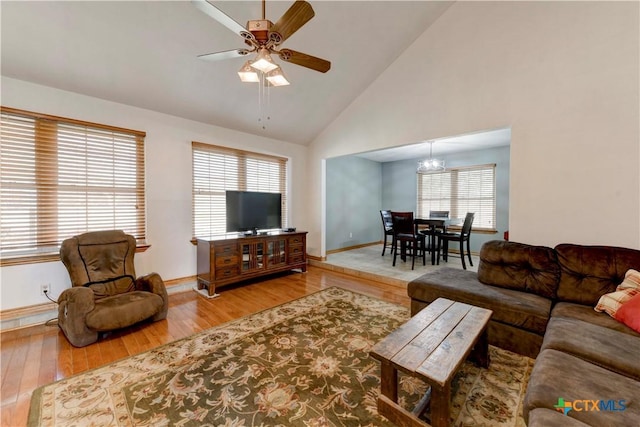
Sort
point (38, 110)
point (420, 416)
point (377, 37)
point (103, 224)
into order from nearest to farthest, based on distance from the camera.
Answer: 1. point (420, 416)
2. point (38, 110)
3. point (103, 224)
4. point (377, 37)

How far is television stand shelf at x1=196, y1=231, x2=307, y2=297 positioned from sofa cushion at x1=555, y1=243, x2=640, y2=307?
3.42m

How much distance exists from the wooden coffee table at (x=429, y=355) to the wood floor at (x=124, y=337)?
5.00ft

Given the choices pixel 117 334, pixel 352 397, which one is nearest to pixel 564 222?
pixel 352 397

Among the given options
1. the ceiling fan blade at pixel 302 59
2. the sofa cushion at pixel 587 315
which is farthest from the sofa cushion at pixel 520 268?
the ceiling fan blade at pixel 302 59

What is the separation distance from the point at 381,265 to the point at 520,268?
2.50 metres

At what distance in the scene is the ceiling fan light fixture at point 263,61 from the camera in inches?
75.6

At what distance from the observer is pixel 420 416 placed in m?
1.47

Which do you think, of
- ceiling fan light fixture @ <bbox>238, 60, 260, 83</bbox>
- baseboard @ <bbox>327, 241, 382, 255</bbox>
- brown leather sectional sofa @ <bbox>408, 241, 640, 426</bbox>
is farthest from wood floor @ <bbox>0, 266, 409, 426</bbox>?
ceiling fan light fixture @ <bbox>238, 60, 260, 83</bbox>

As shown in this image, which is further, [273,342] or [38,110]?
[38,110]

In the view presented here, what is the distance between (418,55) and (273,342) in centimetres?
402

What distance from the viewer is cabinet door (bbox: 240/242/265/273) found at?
3.77 m

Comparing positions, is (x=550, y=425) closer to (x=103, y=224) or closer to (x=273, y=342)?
(x=273, y=342)

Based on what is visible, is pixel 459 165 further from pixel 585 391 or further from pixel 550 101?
pixel 585 391

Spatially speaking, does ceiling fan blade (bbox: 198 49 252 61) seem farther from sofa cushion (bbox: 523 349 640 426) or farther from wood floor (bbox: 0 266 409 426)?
sofa cushion (bbox: 523 349 640 426)
